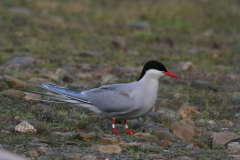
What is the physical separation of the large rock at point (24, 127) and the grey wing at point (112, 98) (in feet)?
2.30

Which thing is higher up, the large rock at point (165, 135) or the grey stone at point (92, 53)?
the grey stone at point (92, 53)

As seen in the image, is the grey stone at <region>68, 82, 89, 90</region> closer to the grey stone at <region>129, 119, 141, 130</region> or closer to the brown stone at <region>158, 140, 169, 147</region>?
the grey stone at <region>129, 119, 141, 130</region>

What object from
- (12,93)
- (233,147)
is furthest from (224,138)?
(12,93)

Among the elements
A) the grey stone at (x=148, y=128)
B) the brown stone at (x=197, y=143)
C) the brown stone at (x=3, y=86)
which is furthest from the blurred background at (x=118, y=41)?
the brown stone at (x=197, y=143)

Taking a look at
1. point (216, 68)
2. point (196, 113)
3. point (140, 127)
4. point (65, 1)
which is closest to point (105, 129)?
point (140, 127)

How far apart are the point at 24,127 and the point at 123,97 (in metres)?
0.98

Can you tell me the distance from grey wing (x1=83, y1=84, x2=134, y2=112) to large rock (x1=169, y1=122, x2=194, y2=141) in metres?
0.47

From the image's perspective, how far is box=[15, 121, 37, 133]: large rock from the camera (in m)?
3.78

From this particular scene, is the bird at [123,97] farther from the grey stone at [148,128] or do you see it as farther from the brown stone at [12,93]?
the brown stone at [12,93]

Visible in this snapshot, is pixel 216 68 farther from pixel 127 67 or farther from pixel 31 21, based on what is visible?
pixel 31 21

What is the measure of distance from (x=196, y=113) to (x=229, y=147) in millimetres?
1315

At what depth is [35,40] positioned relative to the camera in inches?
355

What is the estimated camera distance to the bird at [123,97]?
4.02m

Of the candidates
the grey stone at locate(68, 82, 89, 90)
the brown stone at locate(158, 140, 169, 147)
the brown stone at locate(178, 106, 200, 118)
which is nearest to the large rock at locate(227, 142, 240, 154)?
the brown stone at locate(158, 140, 169, 147)
